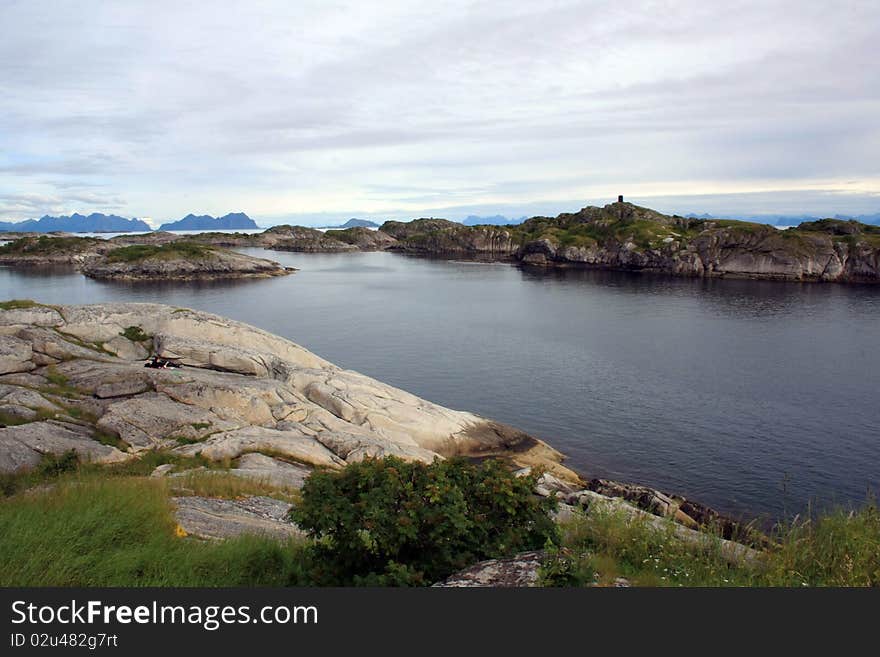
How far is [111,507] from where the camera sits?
11680mm

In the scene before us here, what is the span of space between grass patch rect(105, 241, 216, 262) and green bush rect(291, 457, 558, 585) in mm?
163961

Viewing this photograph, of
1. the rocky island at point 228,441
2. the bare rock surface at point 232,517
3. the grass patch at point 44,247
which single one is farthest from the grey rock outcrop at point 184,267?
the bare rock surface at point 232,517

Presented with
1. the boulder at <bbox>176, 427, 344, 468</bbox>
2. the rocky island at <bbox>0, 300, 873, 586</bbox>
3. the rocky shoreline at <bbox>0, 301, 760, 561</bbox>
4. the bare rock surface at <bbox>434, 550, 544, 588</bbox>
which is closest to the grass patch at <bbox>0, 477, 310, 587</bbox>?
the rocky island at <bbox>0, 300, 873, 586</bbox>

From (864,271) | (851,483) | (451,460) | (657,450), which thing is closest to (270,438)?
(451,460)

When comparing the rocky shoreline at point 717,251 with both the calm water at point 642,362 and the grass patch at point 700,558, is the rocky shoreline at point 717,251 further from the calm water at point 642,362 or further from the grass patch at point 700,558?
the grass patch at point 700,558

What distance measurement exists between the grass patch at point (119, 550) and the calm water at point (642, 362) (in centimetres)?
2481

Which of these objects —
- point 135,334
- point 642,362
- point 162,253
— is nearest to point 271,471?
point 135,334

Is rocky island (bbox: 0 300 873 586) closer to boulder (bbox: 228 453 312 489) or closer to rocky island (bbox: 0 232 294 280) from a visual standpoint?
boulder (bbox: 228 453 312 489)

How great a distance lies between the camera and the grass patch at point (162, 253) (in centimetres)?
15512

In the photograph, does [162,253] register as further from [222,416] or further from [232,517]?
[232,517]

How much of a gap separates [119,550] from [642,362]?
6159 cm

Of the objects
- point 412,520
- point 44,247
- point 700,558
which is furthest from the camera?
point 44,247

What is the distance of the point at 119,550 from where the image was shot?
10.0 m

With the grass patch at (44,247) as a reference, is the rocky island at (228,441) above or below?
below
